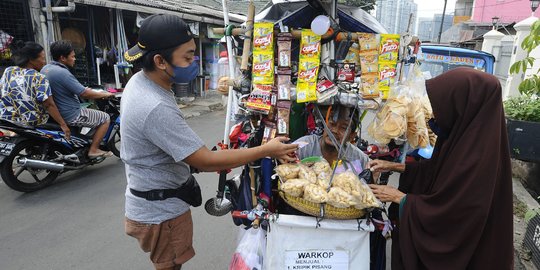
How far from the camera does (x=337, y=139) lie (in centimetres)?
221

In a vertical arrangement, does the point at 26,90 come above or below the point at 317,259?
above

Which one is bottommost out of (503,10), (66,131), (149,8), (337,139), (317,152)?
(66,131)

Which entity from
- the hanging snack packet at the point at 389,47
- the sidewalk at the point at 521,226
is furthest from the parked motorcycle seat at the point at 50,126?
the sidewalk at the point at 521,226

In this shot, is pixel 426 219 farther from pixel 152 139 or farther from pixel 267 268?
pixel 152 139

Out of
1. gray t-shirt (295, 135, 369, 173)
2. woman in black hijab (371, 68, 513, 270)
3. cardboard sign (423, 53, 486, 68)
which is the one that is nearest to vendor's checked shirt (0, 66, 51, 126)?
gray t-shirt (295, 135, 369, 173)

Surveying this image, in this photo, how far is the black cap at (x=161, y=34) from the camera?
61.4 inches

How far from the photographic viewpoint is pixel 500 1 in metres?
24.8

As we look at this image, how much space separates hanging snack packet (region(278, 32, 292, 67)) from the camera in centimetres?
189

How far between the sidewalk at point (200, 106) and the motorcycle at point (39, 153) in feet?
14.4

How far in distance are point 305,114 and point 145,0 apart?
8.23m

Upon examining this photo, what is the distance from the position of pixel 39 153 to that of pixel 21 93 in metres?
0.85

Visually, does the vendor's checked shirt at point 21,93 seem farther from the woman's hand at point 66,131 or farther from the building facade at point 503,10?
the building facade at point 503,10

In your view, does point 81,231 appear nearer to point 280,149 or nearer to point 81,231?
point 81,231

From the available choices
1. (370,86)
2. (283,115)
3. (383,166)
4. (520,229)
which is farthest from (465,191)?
(520,229)
